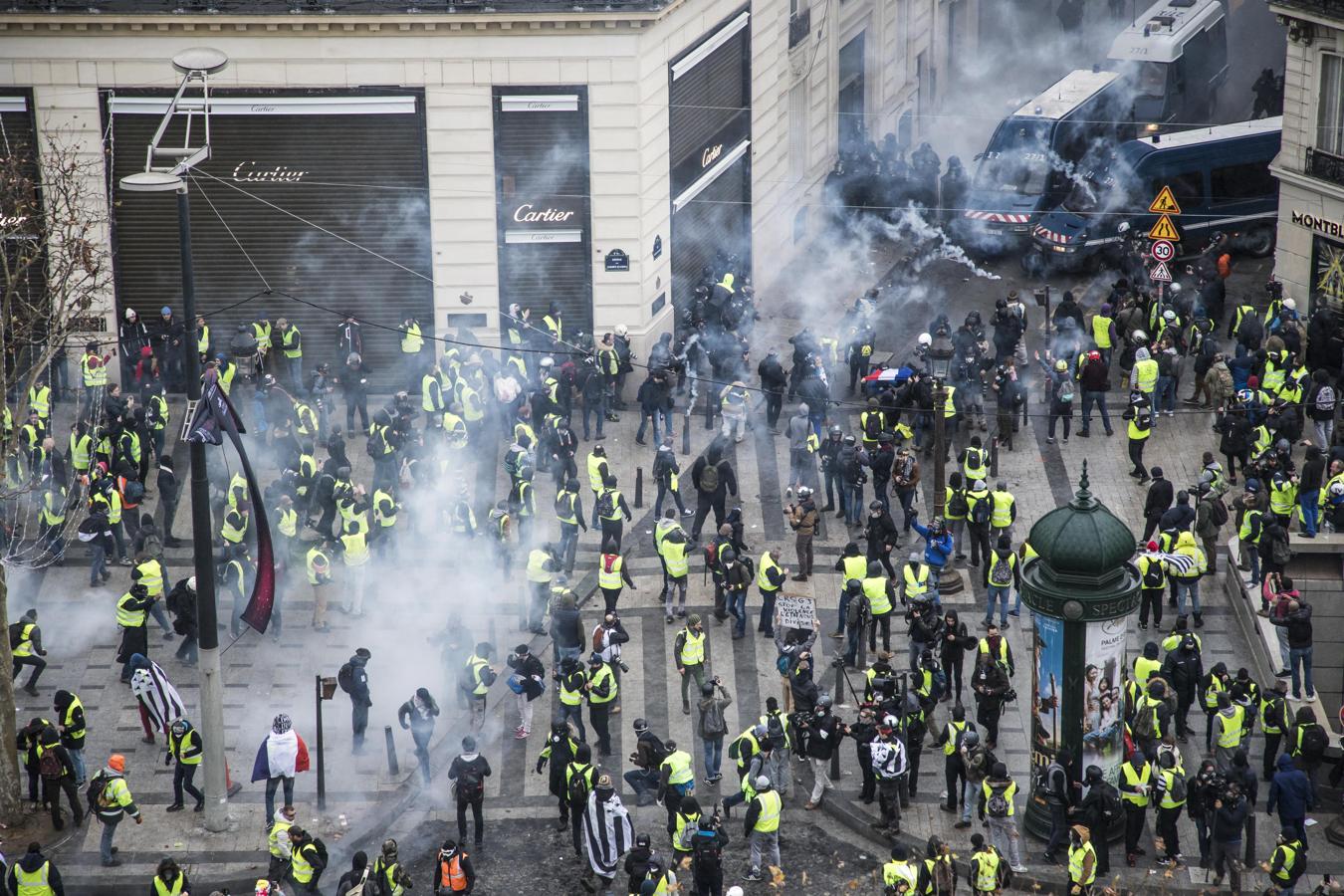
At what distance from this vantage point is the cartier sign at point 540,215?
38781 mm

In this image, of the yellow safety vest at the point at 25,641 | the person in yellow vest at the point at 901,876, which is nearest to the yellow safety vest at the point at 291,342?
the yellow safety vest at the point at 25,641

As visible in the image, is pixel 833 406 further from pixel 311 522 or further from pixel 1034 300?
pixel 311 522

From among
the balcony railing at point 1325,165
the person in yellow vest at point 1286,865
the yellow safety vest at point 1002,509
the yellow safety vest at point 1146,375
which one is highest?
the balcony railing at point 1325,165

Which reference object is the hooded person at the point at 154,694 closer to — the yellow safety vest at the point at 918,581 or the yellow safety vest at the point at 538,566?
the yellow safety vest at the point at 538,566

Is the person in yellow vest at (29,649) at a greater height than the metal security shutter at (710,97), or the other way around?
the metal security shutter at (710,97)

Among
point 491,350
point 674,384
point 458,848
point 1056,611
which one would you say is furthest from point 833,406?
point 458,848

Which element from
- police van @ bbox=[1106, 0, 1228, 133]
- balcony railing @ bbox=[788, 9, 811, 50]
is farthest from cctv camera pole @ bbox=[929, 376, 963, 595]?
police van @ bbox=[1106, 0, 1228, 133]

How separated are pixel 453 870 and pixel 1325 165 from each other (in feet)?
75.8

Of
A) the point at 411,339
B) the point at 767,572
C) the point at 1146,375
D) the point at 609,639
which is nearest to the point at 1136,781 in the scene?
the point at 767,572

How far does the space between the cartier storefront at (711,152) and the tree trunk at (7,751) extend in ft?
54.6

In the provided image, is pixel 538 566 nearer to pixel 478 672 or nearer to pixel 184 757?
pixel 478 672

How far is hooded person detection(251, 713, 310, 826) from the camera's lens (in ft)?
89.0

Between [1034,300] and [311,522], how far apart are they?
16347 mm

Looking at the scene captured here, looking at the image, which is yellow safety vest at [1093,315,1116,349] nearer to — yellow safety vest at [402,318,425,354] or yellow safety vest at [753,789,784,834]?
yellow safety vest at [402,318,425,354]
